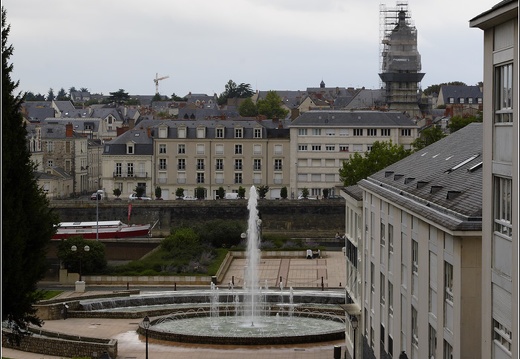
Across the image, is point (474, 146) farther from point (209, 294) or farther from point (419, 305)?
point (209, 294)

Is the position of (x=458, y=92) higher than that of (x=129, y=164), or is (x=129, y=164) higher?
(x=458, y=92)

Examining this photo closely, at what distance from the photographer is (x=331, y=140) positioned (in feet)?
346

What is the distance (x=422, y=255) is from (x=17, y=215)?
29.9 ft

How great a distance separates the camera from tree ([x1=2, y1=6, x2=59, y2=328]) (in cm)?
2402

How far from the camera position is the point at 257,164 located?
106 metres

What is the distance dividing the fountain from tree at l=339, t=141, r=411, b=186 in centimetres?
3036

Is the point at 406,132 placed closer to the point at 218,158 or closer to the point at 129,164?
the point at 218,158

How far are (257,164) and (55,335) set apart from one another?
62.2 m

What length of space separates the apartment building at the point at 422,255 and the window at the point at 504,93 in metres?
3.44

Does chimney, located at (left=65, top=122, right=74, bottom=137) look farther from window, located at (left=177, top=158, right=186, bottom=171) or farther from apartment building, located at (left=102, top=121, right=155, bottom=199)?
window, located at (left=177, top=158, right=186, bottom=171)

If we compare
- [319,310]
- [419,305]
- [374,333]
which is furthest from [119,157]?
[419,305]

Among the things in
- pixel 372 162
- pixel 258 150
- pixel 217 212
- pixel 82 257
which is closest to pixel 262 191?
pixel 258 150

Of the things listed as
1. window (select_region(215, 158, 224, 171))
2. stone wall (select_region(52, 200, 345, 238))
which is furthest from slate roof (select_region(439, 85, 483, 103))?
stone wall (select_region(52, 200, 345, 238))

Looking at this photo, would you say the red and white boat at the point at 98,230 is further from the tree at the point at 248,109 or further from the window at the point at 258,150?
the tree at the point at 248,109
